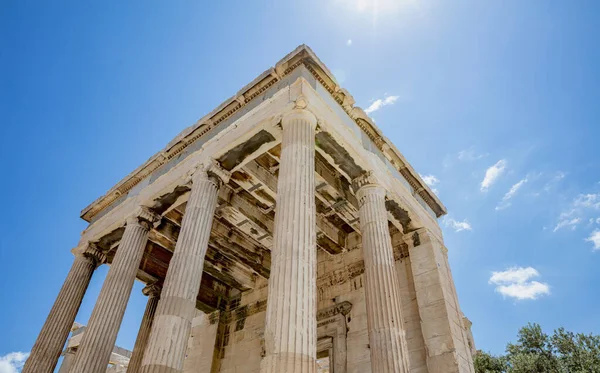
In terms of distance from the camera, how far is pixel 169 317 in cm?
1001

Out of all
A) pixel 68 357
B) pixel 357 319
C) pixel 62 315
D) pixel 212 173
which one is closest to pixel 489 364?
pixel 357 319

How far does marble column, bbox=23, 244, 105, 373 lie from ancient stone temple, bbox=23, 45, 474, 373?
5 cm

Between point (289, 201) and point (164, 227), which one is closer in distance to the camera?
point (289, 201)

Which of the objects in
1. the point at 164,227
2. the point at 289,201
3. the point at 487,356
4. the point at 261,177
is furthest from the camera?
the point at 487,356

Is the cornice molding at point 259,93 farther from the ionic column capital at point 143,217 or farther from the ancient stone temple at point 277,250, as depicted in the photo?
the ionic column capital at point 143,217

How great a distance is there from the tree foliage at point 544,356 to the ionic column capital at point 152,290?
22739 millimetres

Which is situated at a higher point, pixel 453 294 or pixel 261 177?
pixel 261 177

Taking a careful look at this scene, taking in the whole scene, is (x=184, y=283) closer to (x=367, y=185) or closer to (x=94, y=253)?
(x=367, y=185)

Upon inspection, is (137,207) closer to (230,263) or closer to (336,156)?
(230,263)

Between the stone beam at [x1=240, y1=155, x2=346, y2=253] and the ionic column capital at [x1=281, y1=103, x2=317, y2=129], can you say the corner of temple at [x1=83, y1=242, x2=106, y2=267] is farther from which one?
the ionic column capital at [x1=281, y1=103, x2=317, y2=129]

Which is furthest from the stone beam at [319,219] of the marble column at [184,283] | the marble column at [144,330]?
the marble column at [144,330]

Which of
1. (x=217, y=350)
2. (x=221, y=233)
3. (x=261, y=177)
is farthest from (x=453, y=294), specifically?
(x=217, y=350)

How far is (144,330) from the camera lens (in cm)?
1777

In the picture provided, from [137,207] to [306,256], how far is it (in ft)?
29.3
